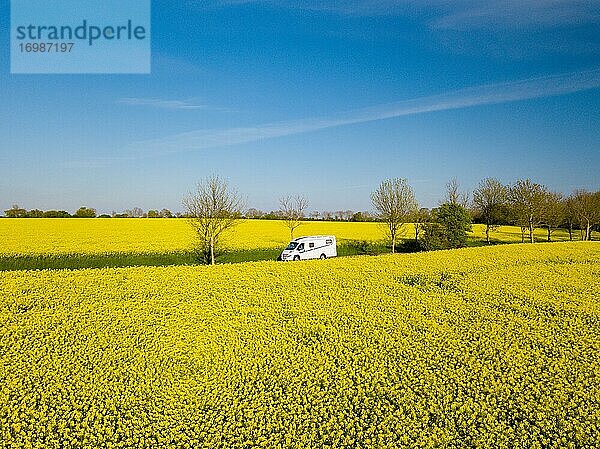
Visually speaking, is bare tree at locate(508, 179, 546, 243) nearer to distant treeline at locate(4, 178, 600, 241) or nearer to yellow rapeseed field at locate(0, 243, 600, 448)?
distant treeline at locate(4, 178, 600, 241)

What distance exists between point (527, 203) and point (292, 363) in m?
58.0

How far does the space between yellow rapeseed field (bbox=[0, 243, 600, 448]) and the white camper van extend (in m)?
18.3

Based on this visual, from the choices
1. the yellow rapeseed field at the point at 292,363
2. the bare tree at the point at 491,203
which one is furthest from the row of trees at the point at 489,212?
the yellow rapeseed field at the point at 292,363

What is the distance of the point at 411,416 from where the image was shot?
9922 mm

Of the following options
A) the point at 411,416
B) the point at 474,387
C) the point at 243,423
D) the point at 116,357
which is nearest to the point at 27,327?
the point at 116,357

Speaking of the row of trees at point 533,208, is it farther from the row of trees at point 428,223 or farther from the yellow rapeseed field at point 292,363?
the yellow rapeseed field at point 292,363

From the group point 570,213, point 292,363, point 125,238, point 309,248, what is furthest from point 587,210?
point 292,363

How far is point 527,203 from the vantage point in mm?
60906

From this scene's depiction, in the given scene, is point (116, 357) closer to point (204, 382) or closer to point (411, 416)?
point (204, 382)

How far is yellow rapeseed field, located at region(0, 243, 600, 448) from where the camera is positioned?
31.1 ft

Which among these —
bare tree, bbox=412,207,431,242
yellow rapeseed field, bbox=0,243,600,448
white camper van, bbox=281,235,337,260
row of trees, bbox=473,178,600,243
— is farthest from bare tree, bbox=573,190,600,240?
yellow rapeseed field, bbox=0,243,600,448

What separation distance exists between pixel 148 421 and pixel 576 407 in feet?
31.2

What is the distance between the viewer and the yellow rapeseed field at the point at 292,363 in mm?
9492

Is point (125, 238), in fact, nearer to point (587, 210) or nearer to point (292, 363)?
point (292, 363)
